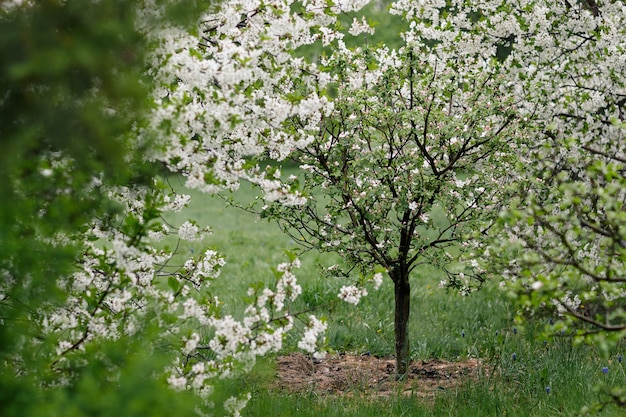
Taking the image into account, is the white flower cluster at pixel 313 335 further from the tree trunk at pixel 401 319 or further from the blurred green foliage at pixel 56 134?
the tree trunk at pixel 401 319

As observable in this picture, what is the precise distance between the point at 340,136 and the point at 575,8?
243 centimetres

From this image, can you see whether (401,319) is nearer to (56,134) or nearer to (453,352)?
(453,352)

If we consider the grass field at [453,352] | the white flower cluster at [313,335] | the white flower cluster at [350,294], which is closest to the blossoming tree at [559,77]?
the grass field at [453,352]

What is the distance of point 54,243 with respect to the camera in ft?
10.9

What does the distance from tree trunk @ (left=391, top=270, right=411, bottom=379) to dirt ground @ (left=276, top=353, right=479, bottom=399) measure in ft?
0.52

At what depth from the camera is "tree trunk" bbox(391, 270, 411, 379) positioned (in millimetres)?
5488

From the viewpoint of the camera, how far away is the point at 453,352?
20.9 ft

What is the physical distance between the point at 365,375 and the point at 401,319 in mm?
574

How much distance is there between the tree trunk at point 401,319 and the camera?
549cm

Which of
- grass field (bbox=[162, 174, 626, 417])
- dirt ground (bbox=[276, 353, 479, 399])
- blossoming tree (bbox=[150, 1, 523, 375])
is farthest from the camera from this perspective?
dirt ground (bbox=[276, 353, 479, 399])

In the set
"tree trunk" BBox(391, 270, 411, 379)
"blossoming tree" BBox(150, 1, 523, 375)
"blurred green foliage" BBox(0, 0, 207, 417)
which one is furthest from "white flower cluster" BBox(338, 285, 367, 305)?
"tree trunk" BBox(391, 270, 411, 379)

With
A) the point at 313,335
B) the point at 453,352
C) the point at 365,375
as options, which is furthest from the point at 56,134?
the point at 453,352

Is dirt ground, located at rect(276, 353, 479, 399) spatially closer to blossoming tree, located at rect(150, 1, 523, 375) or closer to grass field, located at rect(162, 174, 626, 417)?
grass field, located at rect(162, 174, 626, 417)

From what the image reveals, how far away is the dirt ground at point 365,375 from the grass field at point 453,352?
0.13m
